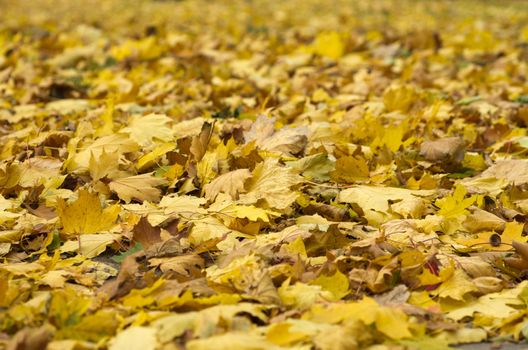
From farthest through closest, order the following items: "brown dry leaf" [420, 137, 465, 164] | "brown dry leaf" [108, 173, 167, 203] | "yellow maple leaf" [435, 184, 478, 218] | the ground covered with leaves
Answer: "brown dry leaf" [420, 137, 465, 164]
"brown dry leaf" [108, 173, 167, 203]
"yellow maple leaf" [435, 184, 478, 218]
the ground covered with leaves

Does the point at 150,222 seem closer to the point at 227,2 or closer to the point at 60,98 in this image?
the point at 60,98

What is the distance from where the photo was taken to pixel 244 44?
5781 millimetres

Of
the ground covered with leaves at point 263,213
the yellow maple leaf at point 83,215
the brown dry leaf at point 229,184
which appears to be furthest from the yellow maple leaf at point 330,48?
the yellow maple leaf at point 83,215

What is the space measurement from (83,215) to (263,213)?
0.48 m

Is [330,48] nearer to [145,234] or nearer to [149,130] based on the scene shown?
[149,130]

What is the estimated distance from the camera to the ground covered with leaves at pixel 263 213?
1.51 m

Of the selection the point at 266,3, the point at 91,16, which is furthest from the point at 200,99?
the point at 266,3

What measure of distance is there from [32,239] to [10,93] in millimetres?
2012

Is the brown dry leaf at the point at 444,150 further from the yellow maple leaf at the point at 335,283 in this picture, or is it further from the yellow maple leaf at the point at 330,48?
the yellow maple leaf at the point at 330,48

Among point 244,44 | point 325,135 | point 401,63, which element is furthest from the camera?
point 244,44

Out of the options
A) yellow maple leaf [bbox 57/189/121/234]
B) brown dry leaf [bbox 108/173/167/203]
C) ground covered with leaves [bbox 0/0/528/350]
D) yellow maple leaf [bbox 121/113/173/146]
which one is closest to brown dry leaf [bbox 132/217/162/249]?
ground covered with leaves [bbox 0/0/528/350]

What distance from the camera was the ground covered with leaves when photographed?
151 centimetres

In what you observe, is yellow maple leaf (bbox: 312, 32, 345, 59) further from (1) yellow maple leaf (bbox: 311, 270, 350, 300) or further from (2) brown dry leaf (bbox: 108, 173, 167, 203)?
(1) yellow maple leaf (bbox: 311, 270, 350, 300)

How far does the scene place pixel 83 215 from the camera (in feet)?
6.49
